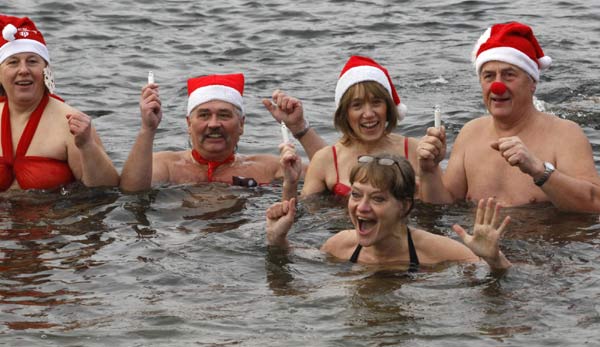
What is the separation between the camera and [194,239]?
10.5m

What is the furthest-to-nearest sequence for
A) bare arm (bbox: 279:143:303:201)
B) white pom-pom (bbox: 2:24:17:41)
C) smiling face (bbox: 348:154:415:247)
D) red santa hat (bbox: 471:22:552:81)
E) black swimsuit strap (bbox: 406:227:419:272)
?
white pom-pom (bbox: 2:24:17:41) → red santa hat (bbox: 471:22:552:81) → bare arm (bbox: 279:143:303:201) → black swimsuit strap (bbox: 406:227:419:272) → smiling face (bbox: 348:154:415:247)

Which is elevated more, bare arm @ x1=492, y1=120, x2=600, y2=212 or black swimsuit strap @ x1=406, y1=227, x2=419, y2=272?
bare arm @ x1=492, y1=120, x2=600, y2=212

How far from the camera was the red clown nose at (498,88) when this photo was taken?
34.1ft

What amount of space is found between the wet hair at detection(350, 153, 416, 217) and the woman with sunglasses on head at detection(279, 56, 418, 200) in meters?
1.77

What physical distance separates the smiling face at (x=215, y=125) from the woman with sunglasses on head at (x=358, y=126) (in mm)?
999

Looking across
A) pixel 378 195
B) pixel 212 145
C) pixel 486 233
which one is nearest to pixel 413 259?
pixel 378 195

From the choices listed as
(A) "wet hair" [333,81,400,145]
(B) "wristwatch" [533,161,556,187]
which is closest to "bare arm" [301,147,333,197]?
(A) "wet hair" [333,81,400,145]

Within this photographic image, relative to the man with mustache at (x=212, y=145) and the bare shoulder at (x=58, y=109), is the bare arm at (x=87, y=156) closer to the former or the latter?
the man with mustache at (x=212, y=145)

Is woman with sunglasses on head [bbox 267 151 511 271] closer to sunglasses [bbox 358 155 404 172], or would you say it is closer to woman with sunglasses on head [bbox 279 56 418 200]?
sunglasses [bbox 358 155 404 172]

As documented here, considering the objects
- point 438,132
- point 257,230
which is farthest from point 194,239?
point 438,132

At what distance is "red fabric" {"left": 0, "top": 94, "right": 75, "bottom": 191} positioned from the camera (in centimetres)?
1154

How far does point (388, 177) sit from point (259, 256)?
1547 millimetres

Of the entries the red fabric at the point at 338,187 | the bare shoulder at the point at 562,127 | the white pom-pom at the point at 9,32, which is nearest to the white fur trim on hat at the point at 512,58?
the bare shoulder at the point at 562,127

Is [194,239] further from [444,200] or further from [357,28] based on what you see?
[357,28]
